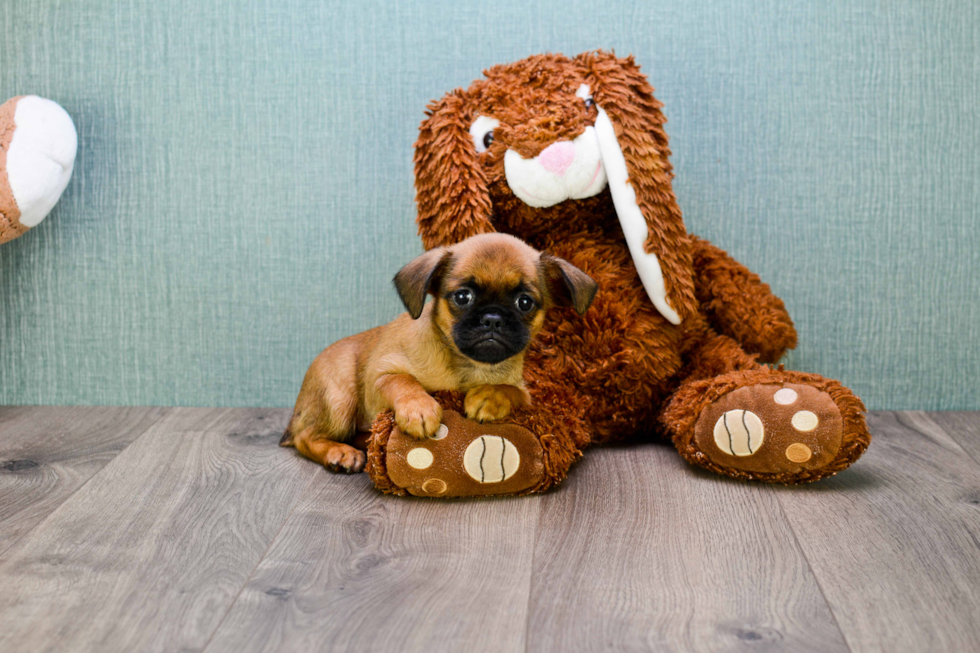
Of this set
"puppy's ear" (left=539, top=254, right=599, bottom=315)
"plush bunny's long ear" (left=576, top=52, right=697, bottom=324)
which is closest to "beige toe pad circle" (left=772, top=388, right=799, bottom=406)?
"plush bunny's long ear" (left=576, top=52, right=697, bottom=324)

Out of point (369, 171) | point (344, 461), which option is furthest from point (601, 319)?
point (369, 171)

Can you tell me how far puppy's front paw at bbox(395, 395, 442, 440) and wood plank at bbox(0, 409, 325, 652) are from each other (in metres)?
0.27

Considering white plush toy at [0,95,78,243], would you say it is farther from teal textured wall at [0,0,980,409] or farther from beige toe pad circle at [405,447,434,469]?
beige toe pad circle at [405,447,434,469]

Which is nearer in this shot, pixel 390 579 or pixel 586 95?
pixel 390 579

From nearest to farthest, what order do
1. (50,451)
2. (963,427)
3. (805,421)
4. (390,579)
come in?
(390,579)
(805,421)
(50,451)
(963,427)

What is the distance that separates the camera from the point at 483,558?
1332 mm

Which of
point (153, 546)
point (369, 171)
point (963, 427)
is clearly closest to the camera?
point (153, 546)

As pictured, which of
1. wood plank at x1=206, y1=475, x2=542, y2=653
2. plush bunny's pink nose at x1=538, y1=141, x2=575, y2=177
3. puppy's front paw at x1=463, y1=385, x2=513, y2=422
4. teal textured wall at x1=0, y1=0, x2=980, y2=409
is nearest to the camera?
wood plank at x1=206, y1=475, x2=542, y2=653

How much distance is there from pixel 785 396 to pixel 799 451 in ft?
0.36

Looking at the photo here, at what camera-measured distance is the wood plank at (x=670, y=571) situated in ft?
3.61

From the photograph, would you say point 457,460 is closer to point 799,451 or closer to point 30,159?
point 799,451

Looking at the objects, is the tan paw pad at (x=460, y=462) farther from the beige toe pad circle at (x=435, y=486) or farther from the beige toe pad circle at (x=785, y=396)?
A: the beige toe pad circle at (x=785, y=396)

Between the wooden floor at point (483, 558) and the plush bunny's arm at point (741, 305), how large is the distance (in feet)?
1.07

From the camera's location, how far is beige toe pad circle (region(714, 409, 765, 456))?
162 cm
